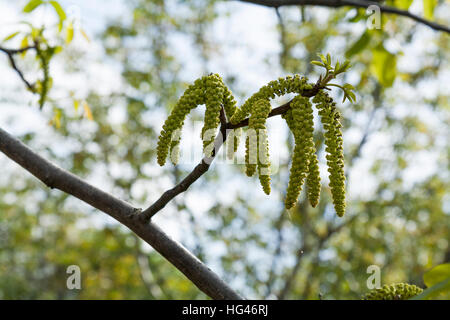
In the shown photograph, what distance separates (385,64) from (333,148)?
72 cm

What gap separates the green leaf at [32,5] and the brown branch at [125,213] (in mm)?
864

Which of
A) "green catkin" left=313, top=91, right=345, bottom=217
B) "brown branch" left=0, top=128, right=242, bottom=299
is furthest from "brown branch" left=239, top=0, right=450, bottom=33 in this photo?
"brown branch" left=0, top=128, right=242, bottom=299

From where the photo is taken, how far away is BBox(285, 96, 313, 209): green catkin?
4.23 ft

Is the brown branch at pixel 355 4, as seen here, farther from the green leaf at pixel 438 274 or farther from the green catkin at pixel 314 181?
the green leaf at pixel 438 274

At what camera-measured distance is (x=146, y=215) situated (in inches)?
61.8

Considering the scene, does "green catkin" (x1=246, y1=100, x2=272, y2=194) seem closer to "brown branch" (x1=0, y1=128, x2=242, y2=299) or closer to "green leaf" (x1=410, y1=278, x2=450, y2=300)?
"brown branch" (x1=0, y1=128, x2=242, y2=299)

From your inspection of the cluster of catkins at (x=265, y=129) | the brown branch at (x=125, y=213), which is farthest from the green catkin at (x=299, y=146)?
the brown branch at (x=125, y=213)

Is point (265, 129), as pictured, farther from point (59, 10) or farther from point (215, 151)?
point (59, 10)

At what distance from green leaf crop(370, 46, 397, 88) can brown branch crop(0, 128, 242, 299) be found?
1.03m

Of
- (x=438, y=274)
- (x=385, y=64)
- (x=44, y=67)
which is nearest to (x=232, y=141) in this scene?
(x=438, y=274)

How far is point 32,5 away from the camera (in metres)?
2.47

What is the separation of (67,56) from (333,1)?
21.0ft
